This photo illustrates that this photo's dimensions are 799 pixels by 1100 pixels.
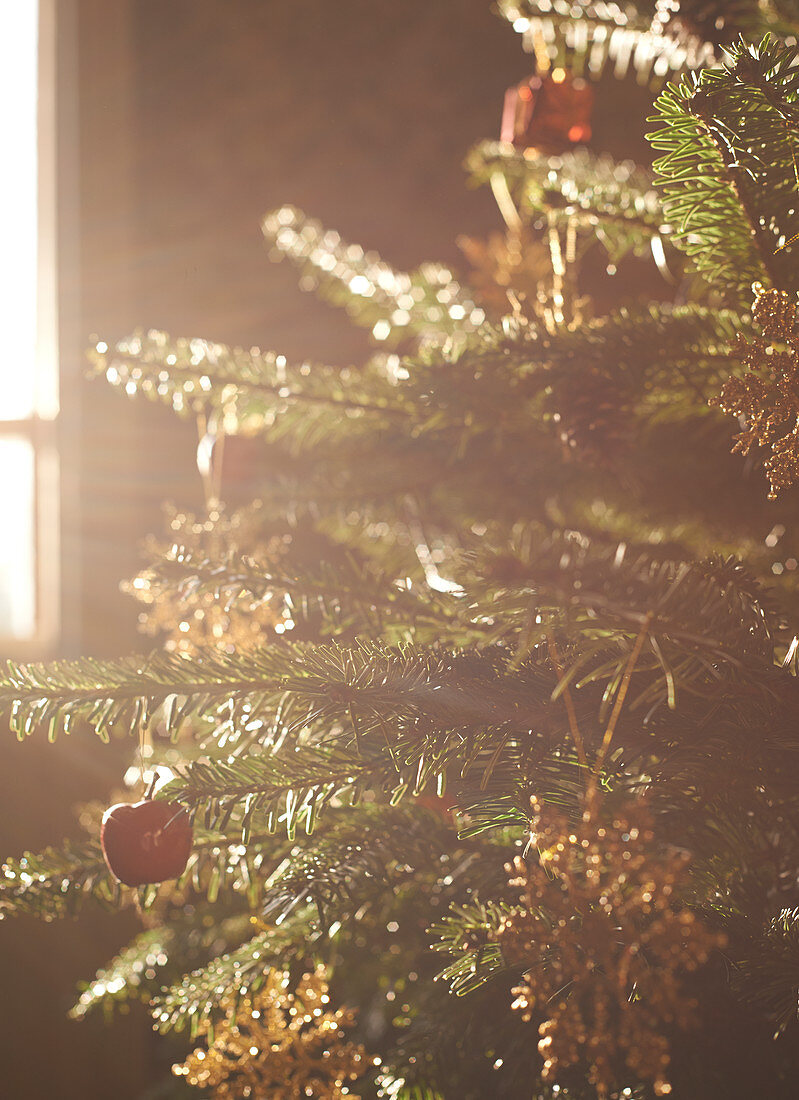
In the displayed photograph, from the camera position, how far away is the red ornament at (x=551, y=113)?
1.58ft

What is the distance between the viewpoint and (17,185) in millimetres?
1132

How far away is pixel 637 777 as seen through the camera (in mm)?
293

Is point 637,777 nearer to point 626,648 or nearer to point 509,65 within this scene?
point 626,648

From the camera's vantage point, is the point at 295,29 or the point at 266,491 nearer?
the point at 266,491

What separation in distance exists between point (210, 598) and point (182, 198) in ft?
2.99

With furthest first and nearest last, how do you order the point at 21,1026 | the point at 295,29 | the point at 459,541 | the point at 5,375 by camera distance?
the point at 5,375
the point at 295,29
the point at 21,1026
the point at 459,541

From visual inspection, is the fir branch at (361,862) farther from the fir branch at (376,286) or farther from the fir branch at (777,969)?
the fir branch at (376,286)

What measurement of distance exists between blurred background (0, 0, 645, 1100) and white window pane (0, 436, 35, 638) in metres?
0.11

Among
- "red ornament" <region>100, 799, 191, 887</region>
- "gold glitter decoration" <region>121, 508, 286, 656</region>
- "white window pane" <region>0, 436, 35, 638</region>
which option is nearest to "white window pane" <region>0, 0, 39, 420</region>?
"white window pane" <region>0, 436, 35, 638</region>

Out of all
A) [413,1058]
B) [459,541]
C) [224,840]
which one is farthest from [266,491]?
[413,1058]

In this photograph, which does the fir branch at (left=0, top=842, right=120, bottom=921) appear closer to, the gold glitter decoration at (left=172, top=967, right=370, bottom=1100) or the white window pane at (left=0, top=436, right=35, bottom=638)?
the gold glitter decoration at (left=172, top=967, right=370, bottom=1100)

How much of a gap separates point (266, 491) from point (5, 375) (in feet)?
2.81

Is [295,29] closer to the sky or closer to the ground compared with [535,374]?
closer to the sky

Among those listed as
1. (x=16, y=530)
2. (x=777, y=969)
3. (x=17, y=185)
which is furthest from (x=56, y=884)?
(x=17, y=185)
